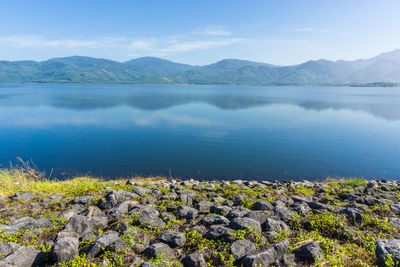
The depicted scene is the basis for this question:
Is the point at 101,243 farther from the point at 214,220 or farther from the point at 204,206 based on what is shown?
the point at 204,206

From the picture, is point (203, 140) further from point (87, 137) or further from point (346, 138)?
point (346, 138)

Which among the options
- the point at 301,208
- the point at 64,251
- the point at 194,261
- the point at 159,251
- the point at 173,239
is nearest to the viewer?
the point at 64,251

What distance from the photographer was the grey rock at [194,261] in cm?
604

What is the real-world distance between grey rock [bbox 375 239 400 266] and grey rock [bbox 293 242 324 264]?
64.9 inches

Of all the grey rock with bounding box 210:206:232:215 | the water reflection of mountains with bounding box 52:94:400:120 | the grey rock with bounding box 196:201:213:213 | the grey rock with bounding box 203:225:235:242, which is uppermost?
the water reflection of mountains with bounding box 52:94:400:120

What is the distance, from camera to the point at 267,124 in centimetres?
5331

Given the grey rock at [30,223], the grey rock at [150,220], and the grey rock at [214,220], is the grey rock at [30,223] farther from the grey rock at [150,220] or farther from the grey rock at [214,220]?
the grey rock at [214,220]

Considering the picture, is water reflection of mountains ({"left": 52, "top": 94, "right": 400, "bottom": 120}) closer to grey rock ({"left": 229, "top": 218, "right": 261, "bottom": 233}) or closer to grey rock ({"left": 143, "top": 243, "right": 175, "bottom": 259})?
grey rock ({"left": 229, "top": 218, "right": 261, "bottom": 233})

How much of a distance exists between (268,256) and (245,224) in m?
1.62

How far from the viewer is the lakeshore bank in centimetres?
616

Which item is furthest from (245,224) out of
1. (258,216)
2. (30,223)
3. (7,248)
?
(30,223)

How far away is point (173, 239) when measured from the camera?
23.1ft

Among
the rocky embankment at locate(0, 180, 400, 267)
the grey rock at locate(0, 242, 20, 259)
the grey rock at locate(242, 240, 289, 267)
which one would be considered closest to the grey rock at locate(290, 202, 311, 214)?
the rocky embankment at locate(0, 180, 400, 267)

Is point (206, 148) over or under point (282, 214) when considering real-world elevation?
under
